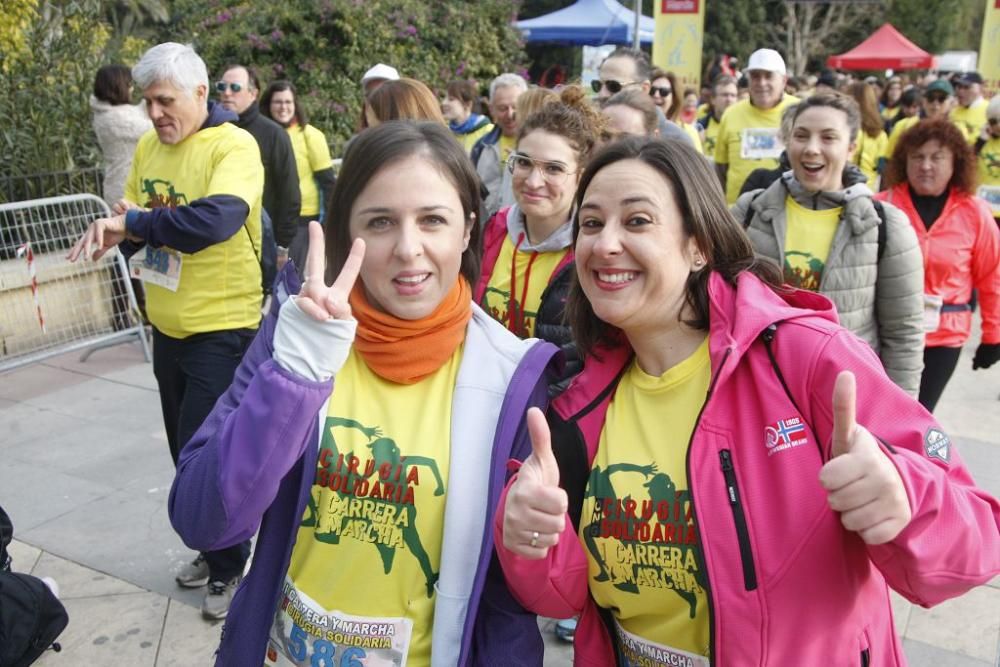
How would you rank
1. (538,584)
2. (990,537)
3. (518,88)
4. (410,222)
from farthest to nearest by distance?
(518,88) < (410,222) < (538,584) < (990,537)

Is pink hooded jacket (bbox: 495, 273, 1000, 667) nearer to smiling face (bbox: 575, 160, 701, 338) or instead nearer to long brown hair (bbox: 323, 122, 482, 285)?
smiling face (bbox: 575, 160, 701, 338)

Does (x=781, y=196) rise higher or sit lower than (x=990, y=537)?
higher

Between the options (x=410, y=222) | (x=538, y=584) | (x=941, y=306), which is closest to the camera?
(x=538, y=584)

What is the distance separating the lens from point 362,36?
Result: 523 inches

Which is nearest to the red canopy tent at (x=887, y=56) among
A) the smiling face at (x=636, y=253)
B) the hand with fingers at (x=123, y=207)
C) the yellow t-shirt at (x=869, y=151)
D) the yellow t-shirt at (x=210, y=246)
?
the yellow t-shirt at (x=869, y=151)

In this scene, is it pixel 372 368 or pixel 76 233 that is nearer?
pixel 372 368

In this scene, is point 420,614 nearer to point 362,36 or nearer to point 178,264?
point 178,264

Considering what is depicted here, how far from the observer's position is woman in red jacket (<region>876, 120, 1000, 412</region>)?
409 cm

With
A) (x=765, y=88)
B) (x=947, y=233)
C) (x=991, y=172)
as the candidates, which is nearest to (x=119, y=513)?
(x=947, y=233)


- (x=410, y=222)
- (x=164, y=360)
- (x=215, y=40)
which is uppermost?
(x=215, y=40)

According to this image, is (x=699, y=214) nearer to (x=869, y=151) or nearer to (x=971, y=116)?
(x=869, y=151)

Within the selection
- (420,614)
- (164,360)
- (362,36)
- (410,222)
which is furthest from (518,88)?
(362,36)

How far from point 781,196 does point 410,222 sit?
2.33 meters

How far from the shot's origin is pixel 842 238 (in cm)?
338
